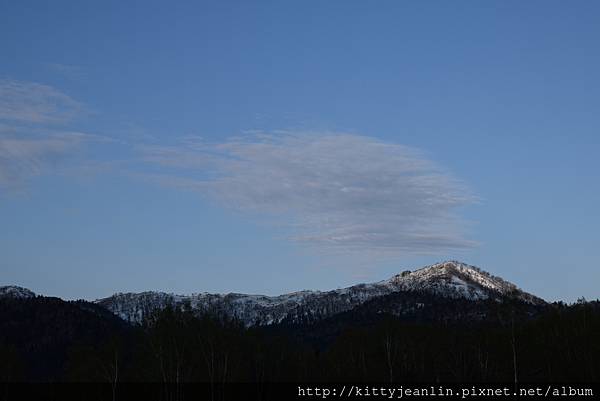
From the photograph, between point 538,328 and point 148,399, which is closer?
point 148,399

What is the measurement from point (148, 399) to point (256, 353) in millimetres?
29177

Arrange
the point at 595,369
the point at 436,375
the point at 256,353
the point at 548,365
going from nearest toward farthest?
1. the point at 595,369
2. the point at 548,365
3. the point at 436,375
4. the point at 256,353

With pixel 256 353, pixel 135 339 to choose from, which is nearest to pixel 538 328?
pixel 256 353

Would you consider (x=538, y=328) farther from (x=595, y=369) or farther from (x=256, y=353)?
(x=256, y=353)

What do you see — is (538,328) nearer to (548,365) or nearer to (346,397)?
(548,365)

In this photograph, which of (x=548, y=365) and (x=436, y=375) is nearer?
(x=548, y=365)

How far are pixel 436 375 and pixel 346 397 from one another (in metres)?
22.6

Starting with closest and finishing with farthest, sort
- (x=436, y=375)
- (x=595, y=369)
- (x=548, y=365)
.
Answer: (x=595, y=369), (x=548, y=365), (x=436, y=375)

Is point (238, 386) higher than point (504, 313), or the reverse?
point (504, 313)

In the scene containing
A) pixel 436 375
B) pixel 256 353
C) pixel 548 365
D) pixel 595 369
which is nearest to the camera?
pixel 595 369

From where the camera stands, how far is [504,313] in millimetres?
132750

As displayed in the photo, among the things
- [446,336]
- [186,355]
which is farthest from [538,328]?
[186,355]

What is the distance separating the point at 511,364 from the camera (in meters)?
119

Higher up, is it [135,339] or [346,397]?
[135,339]
